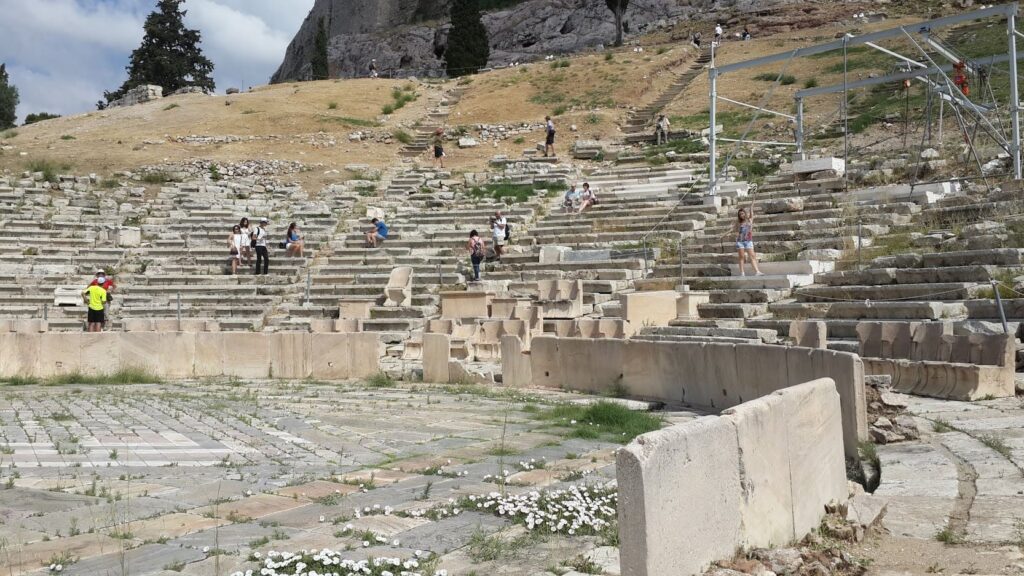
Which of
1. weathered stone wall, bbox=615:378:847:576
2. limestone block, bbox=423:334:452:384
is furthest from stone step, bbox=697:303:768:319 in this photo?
weathered stone wall, bbox=615:378:847:576

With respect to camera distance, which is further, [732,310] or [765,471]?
[732,310]

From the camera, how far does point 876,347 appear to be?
12180mm

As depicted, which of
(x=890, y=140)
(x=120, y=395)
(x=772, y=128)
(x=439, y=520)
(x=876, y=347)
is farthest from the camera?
(x=772, y=128)

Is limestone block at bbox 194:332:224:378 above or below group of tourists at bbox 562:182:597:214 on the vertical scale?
below

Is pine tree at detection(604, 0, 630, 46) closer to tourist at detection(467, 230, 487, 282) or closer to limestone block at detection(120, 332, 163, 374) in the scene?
tourist at detection(467, 230, 487, 282)

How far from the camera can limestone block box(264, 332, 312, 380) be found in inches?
637

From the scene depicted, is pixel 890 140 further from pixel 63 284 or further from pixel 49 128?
pixel 49 128

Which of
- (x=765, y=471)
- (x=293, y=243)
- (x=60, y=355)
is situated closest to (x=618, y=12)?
(x=293, y=243)

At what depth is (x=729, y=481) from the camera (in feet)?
15.4

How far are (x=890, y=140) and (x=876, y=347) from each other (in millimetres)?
16749

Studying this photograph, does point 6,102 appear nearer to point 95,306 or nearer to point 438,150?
point 438,150

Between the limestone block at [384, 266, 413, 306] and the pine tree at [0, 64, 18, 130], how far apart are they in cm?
5334

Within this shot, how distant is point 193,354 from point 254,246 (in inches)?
328

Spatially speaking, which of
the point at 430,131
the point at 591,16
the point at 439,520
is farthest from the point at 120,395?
the point at 591,16
